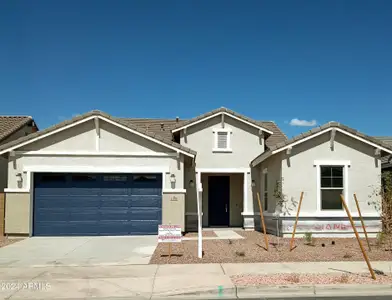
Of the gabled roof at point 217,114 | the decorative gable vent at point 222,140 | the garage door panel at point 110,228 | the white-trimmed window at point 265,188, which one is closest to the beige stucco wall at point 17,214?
the garage door panel at point 110,228

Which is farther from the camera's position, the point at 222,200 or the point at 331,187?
the point at 222,200

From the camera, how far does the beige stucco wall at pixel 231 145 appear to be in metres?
19.3

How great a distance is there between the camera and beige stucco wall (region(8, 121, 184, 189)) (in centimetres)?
1664

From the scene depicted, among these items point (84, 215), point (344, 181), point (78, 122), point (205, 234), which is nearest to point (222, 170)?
point (205, 234)

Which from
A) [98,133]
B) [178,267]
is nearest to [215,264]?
[178,267]

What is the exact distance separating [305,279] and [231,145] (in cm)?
1102

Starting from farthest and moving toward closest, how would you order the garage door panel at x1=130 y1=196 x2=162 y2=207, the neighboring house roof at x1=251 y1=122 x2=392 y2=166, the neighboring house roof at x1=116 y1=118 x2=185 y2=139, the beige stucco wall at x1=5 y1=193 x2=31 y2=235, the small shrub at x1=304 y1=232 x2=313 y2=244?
1. the neighboring house roof at x1=116 y1=118 x2=185 y2=139
2. the garage door panel at x1=130 y1=196 x2=162 y2=207
3. the beige stucco wall at x1=5 y1=193 x2=31 y2=235
4. the neighboring house roof at x1=251 y1=122 x2=392 y2=166
5. the small shrub at x1=304 y1=232 x2=313 y2=244

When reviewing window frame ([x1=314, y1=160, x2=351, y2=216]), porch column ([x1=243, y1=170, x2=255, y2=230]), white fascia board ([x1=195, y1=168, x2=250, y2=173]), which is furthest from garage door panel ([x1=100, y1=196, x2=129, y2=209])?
window frame ([x1=314, y1=160, x2=351, y2=216])

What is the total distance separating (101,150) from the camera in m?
16.8

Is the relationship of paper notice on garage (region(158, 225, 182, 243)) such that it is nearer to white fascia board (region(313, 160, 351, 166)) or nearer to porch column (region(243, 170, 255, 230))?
white fascia board (region(313, 160, 351, 166))

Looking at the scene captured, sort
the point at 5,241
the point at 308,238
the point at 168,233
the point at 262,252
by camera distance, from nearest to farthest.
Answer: the point at 168,233
the point at 262,252
the point at 308,238
the point at 5,241

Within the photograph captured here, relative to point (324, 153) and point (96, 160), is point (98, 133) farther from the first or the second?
point (324, 153)

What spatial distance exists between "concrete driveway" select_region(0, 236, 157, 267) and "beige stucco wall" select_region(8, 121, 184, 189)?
107 inches

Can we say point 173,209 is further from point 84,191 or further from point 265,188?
point 265,188
